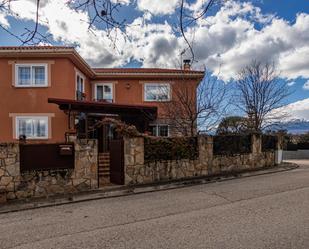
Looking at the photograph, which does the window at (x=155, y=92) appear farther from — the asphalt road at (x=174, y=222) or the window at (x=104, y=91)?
the asphalt road at (x=174, y=222)

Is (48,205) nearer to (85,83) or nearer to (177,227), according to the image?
(177,227)

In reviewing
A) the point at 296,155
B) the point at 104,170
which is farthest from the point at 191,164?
the point at 296,155

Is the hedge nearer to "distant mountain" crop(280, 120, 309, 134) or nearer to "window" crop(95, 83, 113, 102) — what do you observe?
"window" crop(95, 83, 113, 102)

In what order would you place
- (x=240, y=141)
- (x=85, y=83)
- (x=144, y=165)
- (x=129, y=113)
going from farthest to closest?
(x=85, y=83) → (x=129, y=113) → (x=240, y=141) → (x=144, y=165)

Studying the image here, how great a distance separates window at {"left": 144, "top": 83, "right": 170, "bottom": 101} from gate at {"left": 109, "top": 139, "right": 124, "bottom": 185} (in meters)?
10.1

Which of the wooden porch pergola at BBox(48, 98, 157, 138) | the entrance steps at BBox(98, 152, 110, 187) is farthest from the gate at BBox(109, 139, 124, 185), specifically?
the wooden porch pergola at BBox(48, 98, 157, 138)

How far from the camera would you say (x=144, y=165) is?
1256 centimetres

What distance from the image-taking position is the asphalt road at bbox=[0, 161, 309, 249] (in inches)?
220

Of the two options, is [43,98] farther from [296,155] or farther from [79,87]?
[296,155]

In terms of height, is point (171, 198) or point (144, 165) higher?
point (144, 165)

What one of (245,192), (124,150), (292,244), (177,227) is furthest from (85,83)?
(292,244)

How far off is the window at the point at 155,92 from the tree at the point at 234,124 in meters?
4.63

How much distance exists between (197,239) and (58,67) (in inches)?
581

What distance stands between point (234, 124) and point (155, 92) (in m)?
6.07
